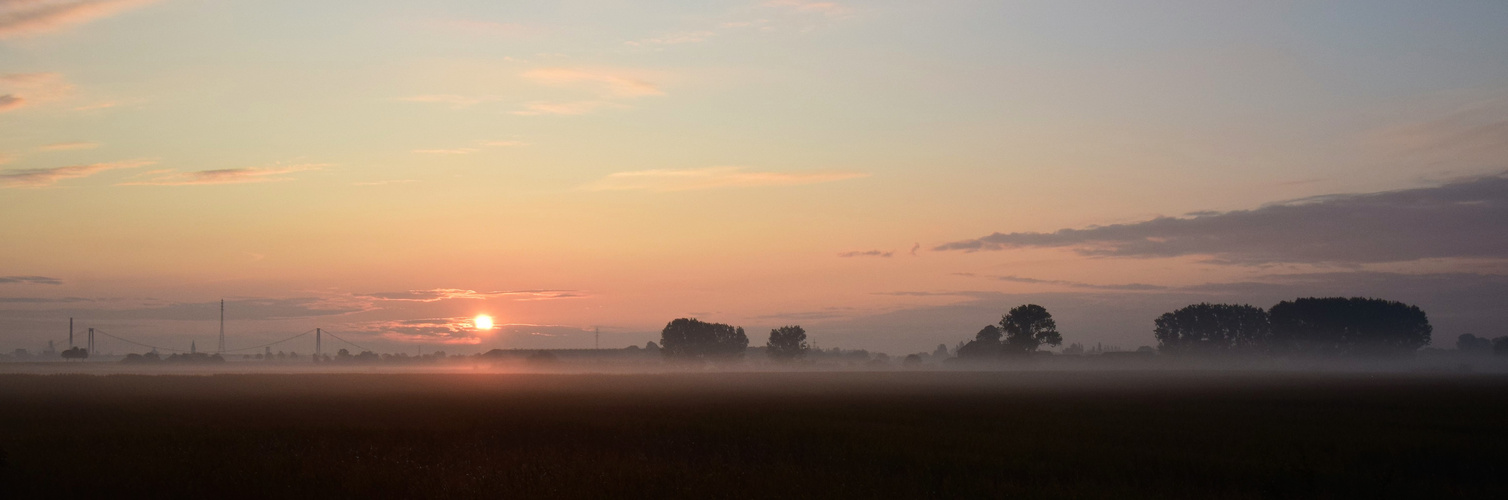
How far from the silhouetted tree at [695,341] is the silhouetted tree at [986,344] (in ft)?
156

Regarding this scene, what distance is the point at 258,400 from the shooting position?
51000 mm

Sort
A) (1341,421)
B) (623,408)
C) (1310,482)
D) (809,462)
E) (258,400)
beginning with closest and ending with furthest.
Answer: (1310,482), (809,462), (1341,421), (623,408), (258,400)

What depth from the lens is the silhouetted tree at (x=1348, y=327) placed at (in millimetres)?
157625

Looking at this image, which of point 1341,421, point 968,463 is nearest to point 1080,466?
point 968,463

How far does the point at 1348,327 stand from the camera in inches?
6211

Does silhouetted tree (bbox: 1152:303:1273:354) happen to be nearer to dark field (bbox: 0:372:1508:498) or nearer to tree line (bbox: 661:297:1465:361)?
tree line (bbox: 661:297:1465:361)

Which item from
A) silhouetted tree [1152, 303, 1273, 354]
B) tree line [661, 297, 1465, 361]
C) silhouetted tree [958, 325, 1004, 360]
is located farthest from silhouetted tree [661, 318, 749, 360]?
silhouetted tree [1152, 303, 1273, 354]

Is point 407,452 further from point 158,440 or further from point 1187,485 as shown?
point 1187,485

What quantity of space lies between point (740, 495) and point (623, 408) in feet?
82.7

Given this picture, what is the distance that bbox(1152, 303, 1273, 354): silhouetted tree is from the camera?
16825cm

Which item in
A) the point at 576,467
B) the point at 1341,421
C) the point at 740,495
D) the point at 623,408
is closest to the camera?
the point at 740,495

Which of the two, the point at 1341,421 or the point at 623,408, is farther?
the point at 623,408

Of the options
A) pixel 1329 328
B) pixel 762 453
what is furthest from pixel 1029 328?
pixel 762 453

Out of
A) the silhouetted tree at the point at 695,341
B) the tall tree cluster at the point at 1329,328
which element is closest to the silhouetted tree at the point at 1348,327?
the tall tree cluster at the point at 1329,328
